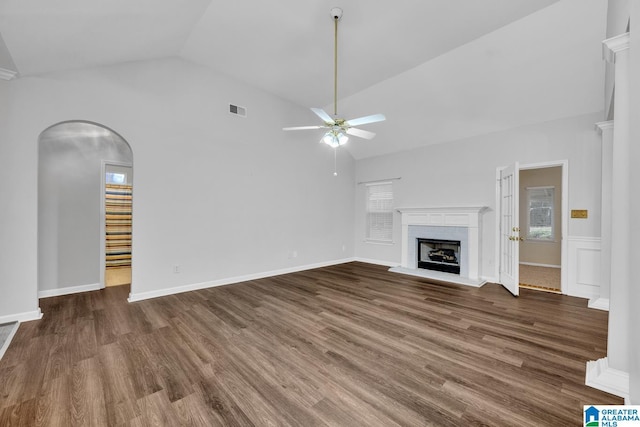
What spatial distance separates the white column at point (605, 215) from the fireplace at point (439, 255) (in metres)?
2.08

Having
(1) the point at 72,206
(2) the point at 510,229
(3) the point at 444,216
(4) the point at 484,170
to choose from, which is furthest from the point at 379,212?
(1) the point at 72,206

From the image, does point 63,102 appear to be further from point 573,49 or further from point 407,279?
point 573,49

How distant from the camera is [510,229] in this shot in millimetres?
4363

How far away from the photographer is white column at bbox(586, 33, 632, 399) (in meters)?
1.86

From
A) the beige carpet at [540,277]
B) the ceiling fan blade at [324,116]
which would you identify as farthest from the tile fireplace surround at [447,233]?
the ceiling fan blade at [324,116]

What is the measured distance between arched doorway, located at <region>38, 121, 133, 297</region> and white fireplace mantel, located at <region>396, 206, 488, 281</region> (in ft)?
17.4

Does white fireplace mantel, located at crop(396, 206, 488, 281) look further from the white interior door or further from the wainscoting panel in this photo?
the wainscoting panel

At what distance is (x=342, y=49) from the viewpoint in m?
3.75

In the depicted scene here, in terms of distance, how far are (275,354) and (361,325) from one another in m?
1.05

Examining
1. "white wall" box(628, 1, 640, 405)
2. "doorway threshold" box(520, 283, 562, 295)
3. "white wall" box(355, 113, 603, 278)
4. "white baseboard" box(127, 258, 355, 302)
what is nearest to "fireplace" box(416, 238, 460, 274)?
"white wall" box(355, 113, 603, 278)

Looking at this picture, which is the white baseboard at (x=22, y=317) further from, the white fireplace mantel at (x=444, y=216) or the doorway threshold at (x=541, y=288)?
the doorway threshold at (x=541, y=288)

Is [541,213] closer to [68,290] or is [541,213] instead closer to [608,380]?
[608,380]

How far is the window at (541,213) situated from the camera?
6.48 m

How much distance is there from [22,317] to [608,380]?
5.59 meters
